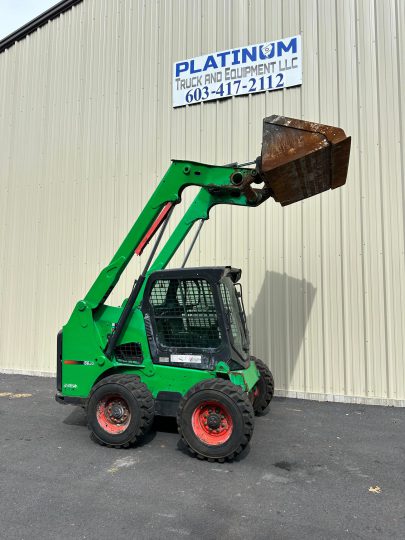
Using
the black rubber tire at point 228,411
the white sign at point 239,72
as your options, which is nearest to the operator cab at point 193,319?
the black rubber tire at point 228,411

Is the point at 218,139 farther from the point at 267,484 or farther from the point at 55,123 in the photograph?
the point at 267,484

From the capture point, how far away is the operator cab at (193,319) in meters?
5.29

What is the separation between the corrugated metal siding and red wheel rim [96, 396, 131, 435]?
3849mm

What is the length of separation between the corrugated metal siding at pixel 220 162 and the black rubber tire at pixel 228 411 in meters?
3.66

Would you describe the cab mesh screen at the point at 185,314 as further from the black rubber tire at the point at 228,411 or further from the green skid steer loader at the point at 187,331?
the black rubber tire at the point at 228,411

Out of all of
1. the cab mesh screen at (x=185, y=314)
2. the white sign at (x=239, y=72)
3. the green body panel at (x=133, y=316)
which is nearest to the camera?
the cab mesh screen at (x=185, y=314)

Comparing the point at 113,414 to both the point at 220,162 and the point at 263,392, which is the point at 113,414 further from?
the point at 220,162

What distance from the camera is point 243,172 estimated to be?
546 cm

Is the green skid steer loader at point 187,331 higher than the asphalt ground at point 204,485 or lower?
higher

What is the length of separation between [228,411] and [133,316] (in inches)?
72.8

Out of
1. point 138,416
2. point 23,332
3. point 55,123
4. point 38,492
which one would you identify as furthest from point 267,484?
point 55,123

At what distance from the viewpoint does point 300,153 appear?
491 centimetres

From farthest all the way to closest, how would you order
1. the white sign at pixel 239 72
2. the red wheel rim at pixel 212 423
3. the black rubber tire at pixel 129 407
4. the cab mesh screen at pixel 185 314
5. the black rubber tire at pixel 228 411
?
the white sign at pixel 239 72
the cab mesh screen at pixel 185 314
the black rubber tire at pixel 129 407
the red wheel rim at pixel 212 423
the black rubber tire at pixel 228 411

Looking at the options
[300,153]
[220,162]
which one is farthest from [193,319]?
[220,162]
